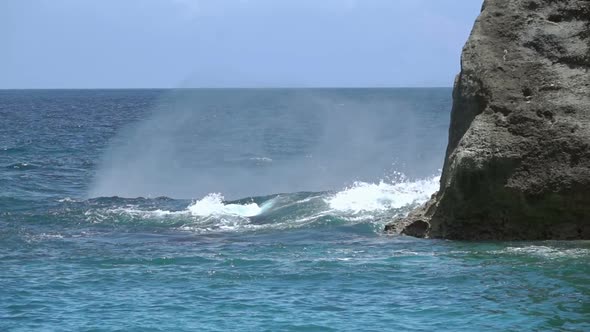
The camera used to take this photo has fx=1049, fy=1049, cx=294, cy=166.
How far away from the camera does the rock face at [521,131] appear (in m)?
18.3

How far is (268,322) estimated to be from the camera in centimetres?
1368

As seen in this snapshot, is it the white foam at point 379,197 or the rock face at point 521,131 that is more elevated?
the rock face at point 521,131

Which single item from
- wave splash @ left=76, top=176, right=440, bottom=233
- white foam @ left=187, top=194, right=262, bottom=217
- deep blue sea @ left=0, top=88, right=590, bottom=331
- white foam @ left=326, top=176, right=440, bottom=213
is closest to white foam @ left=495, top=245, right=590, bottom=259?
deep blue sea @ left=0, top=88, right=590, bottom=331

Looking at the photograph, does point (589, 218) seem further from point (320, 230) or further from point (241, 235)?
point (241, 235)

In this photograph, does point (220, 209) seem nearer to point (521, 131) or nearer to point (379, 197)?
point (379, 197)

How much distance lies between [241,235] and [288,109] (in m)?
70.8

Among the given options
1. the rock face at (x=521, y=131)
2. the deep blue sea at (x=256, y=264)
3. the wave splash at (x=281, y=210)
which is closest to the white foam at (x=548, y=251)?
the deep blue sea at (x=256, y=264)

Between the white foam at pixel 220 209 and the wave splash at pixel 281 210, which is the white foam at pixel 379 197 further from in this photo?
the white foam at pixel 220 209

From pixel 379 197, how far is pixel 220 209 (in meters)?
3.83

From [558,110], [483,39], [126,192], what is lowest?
[126,192]

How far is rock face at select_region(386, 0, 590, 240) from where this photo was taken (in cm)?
1828

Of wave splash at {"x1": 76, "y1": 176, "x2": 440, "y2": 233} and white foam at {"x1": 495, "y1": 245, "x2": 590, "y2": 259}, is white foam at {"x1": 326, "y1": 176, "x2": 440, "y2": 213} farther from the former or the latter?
white foam at {"x1": 495, "y1": 245, "x2": 590, "y2": 259}

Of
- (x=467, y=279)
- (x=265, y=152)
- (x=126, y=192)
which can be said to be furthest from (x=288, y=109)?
(x=467, y=279)

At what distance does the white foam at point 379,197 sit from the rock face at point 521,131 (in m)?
4.49
